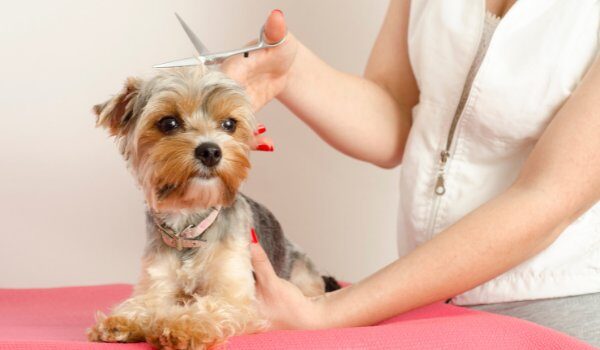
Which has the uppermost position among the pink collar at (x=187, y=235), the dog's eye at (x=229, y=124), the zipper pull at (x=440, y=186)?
the zipper pull at (x=440, y=186)

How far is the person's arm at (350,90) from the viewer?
2.25 m

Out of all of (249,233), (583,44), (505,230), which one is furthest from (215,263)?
(583,44)

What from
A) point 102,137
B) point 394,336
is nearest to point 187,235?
point 394,336

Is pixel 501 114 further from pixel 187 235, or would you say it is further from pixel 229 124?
pixel 187 235

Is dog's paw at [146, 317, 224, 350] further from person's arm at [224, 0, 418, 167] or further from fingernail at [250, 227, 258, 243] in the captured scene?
person's arm at [224, 0, 418, 167]

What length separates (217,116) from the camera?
186 cm

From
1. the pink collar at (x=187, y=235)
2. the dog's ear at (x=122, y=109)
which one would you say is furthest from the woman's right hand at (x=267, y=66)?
the pink collar at (x=187, y=235)

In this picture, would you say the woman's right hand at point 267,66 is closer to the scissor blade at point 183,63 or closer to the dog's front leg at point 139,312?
the scissor blade at point 183,63

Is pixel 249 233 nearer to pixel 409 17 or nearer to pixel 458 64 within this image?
pixel 458 64

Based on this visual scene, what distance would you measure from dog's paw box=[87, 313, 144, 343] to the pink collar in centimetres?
27

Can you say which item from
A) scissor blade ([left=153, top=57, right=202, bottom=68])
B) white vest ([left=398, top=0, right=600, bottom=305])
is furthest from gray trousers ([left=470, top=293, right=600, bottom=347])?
scissor blade ([left=153, top=57, right=202, bottom=68])

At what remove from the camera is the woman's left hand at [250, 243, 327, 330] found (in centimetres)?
185

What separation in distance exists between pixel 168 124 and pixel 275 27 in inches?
17.1

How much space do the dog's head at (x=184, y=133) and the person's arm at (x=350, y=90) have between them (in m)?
0.26
